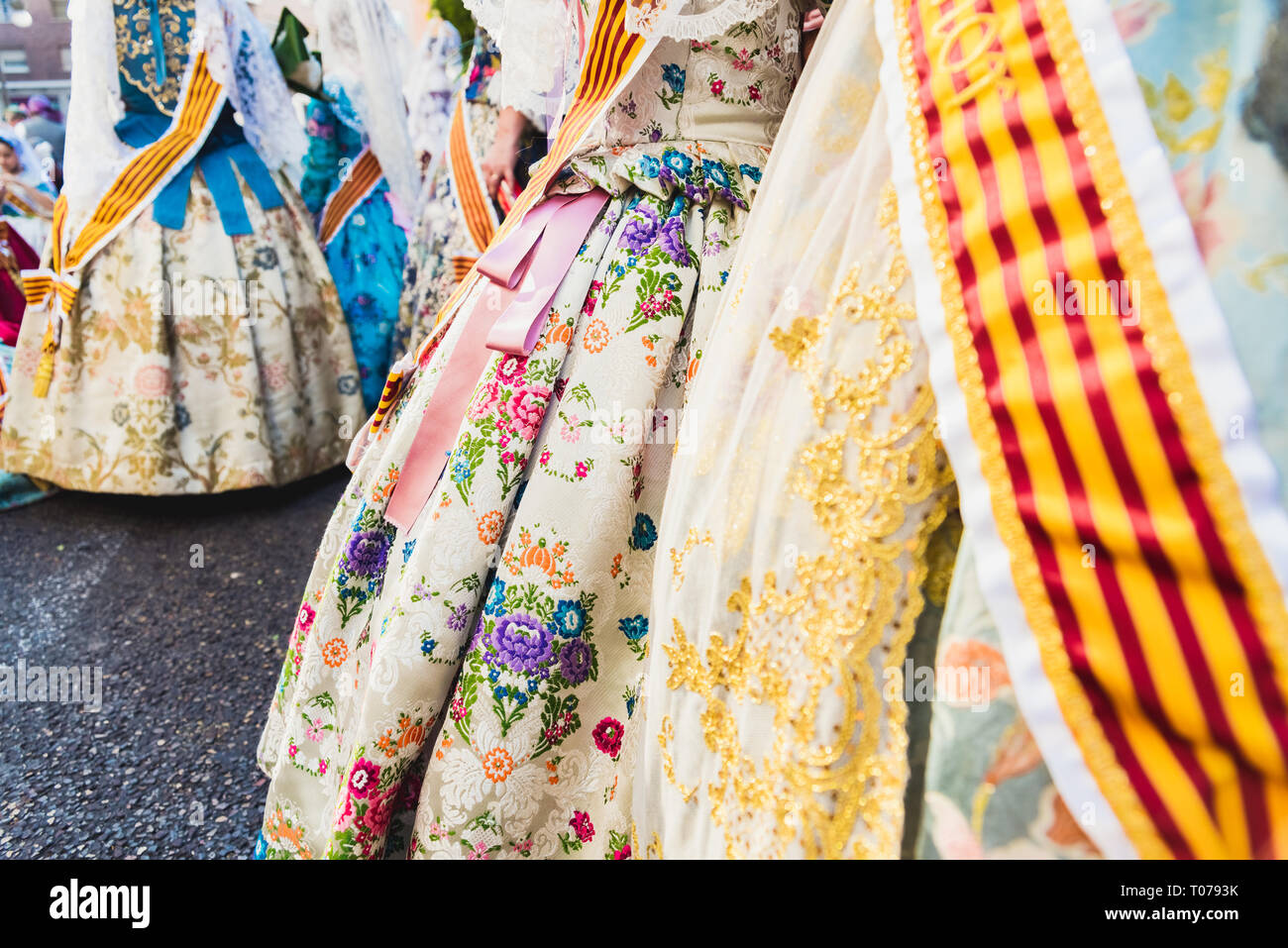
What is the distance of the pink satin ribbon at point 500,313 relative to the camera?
29.4 inches

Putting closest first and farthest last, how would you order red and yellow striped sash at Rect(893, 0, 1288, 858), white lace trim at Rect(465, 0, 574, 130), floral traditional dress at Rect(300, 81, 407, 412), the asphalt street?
red and yellow striped sash at Rect(893, 0, 1288, 858) → white lace trim at Rect(465, 0, 574, 130) → the asphalt street → floral traditional dress at Rect(300, 81, 407, 412)

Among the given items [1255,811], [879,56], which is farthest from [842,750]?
[879,56]

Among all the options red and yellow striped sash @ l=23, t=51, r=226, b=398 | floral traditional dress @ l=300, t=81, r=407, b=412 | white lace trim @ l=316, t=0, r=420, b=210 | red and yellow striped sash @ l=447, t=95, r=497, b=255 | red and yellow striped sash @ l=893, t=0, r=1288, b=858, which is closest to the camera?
red and yellow striped sash @ l=893, t=0, r=1288, b=858

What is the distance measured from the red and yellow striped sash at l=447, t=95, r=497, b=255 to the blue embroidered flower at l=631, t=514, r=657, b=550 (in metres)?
1.30

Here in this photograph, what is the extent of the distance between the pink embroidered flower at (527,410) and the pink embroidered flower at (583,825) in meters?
0.35

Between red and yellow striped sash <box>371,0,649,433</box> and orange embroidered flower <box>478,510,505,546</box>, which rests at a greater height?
red and yellow striped sash <box>371,0,649,433</box>

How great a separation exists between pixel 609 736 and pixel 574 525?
7.7 inches

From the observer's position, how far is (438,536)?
713 mm

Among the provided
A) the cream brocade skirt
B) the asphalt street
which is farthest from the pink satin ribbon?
the cream brocade skirt

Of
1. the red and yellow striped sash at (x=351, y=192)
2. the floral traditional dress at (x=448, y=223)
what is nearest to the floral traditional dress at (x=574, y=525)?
the floral traditional dress at (x=448, y=223)

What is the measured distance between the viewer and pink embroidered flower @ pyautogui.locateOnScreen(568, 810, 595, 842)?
698mm

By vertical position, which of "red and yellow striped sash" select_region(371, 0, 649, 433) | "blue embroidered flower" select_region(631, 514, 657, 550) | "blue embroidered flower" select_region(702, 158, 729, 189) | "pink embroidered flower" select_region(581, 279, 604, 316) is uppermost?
"red and yellow striped sash" select_region(371, 0, 649, 433)

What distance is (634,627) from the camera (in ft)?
2.32

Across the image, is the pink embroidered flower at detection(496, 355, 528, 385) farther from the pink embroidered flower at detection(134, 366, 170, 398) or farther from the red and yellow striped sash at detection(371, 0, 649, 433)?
the pink embroidered flower at detection(134, 366, 170, 398)
